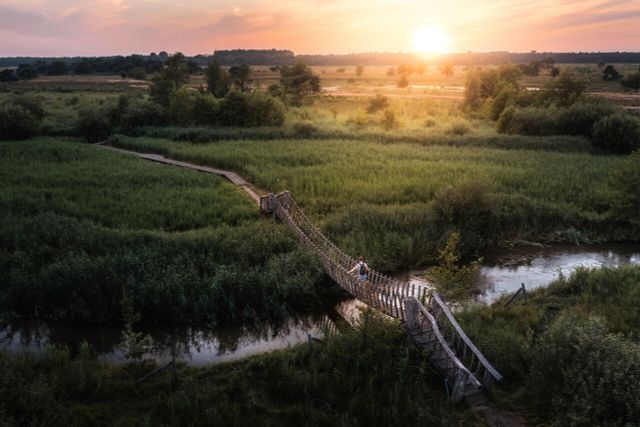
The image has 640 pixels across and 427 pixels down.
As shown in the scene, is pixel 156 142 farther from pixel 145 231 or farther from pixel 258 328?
pixel 258 328

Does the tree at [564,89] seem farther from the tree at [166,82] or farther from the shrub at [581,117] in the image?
the tree at [166,82]

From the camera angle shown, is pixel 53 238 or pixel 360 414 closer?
pixel 360 414

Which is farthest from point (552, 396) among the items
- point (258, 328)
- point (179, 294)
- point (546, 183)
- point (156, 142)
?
point (156, 142)

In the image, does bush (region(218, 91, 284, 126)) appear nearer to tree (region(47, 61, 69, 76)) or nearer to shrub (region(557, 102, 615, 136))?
shrub (region(557, 102, 615, 136))

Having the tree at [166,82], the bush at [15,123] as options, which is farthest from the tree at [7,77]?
the bush at [15,123]

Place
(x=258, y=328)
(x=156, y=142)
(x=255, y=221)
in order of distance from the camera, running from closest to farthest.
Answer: (x=258, y=328), (x=255, y=221), (x=156, y=142)

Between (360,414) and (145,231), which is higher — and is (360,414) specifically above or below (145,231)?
below
